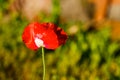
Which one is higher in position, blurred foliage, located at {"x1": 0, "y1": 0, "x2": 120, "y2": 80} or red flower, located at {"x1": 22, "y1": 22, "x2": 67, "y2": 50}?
red flower, located at {"x1": 22, "y1": 22, "x2": 67, "y2": 50}

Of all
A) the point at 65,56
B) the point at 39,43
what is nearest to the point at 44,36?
the point at 39,43

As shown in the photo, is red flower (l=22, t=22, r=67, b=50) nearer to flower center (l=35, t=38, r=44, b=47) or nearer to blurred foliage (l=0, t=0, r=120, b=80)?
flower center (l=35, t=38, r=44, b=47)

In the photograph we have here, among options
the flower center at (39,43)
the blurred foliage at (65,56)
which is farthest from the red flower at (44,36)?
the blurred foliage at (65,56)

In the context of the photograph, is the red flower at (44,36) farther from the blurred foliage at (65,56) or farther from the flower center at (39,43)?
the blurred foliage at (65,56)

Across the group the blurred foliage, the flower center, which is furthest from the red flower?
the blurred foliage

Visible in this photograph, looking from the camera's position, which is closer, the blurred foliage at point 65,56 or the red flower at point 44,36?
the red flower at point 44,36

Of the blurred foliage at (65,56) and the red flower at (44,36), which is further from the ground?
the red flower at (44,36)

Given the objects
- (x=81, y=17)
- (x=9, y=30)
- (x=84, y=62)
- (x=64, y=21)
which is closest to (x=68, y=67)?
(x=84, y=62)
